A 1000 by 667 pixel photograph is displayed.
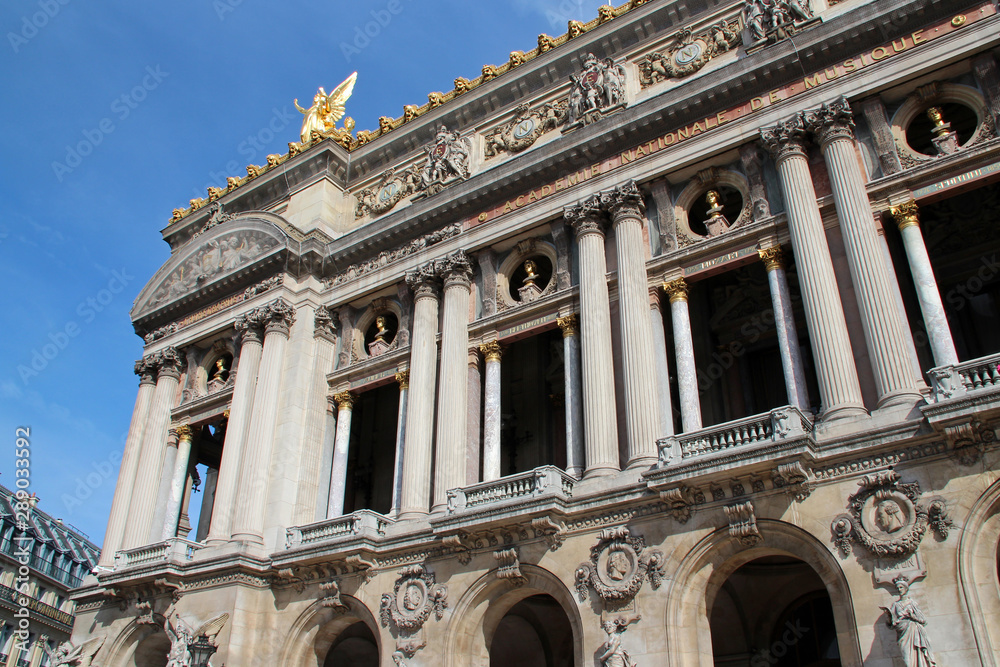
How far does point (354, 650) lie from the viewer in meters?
26.7

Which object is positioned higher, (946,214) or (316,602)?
(946,214)

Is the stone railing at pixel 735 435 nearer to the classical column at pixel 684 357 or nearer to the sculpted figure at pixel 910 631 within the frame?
the classical column at pixel 684 357

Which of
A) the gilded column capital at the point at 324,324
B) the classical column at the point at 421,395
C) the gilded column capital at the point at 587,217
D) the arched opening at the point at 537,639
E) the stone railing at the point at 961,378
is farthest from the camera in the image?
the gilded column capital at the point at 324,324

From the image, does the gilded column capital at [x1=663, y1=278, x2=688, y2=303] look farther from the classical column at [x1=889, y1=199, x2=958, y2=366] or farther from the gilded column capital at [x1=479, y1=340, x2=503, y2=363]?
the gilded column capital at [x1=479, y1=340, x2=503, y2=363]

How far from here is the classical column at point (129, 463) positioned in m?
30.0

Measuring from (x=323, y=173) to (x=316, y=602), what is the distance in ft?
53.9

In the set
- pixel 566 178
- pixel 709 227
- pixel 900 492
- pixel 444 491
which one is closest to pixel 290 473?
pixel 444 491

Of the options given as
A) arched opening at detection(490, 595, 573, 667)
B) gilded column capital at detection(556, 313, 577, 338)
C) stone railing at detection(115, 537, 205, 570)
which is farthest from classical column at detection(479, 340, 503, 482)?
stone railing at detection(115, 537, 205, 570)

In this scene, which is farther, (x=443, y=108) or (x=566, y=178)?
(x=443, y=108)

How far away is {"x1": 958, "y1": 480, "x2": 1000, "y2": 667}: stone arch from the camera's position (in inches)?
581

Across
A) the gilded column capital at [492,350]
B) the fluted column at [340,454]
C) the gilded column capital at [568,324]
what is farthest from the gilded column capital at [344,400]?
the gilded column capital at [568,324]

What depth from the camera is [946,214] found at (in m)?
24.1

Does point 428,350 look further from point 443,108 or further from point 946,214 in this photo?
point 946,214

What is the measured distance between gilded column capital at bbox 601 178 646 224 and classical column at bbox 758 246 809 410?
398cm
